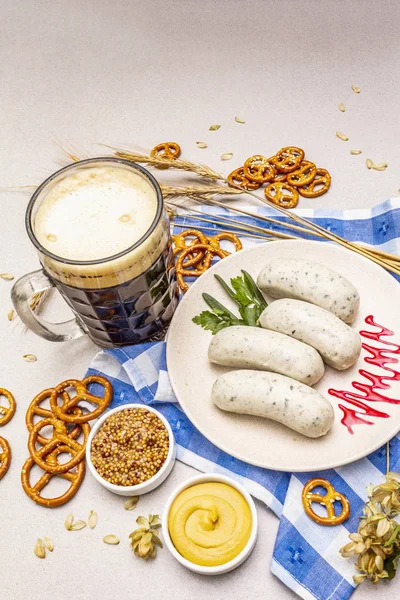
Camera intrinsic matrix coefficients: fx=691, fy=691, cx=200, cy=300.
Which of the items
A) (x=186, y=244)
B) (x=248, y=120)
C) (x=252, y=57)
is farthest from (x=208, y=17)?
(x=186, y=244)

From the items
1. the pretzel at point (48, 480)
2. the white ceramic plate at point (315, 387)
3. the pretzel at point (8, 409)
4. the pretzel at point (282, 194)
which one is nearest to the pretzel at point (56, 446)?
the pretzel at point (48, 480)

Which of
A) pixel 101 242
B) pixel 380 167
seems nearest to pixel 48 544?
pixel 101 242

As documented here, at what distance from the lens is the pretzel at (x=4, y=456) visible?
7.38 feet

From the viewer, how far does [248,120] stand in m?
3.17

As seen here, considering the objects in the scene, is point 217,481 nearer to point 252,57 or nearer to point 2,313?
point 2,313

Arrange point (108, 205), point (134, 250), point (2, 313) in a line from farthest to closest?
point (2, 313), point (108, 205), point (134, 250)

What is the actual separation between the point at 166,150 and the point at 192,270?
A: 0.72 m

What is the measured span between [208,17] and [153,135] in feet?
2.78

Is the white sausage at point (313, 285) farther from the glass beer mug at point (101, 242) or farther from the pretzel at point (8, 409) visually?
the pretzel at point (8, 409)

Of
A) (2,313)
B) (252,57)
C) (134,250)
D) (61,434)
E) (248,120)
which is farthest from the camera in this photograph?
(252,57)

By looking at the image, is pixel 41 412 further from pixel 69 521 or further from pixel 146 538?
pixel 146 538

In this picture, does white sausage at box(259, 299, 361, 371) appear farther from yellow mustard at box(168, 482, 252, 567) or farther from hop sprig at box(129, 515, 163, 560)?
hop sprig at box(129, 515, 163, 560)

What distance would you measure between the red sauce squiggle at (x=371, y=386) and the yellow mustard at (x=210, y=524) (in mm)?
423

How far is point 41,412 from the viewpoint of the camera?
2.32m
